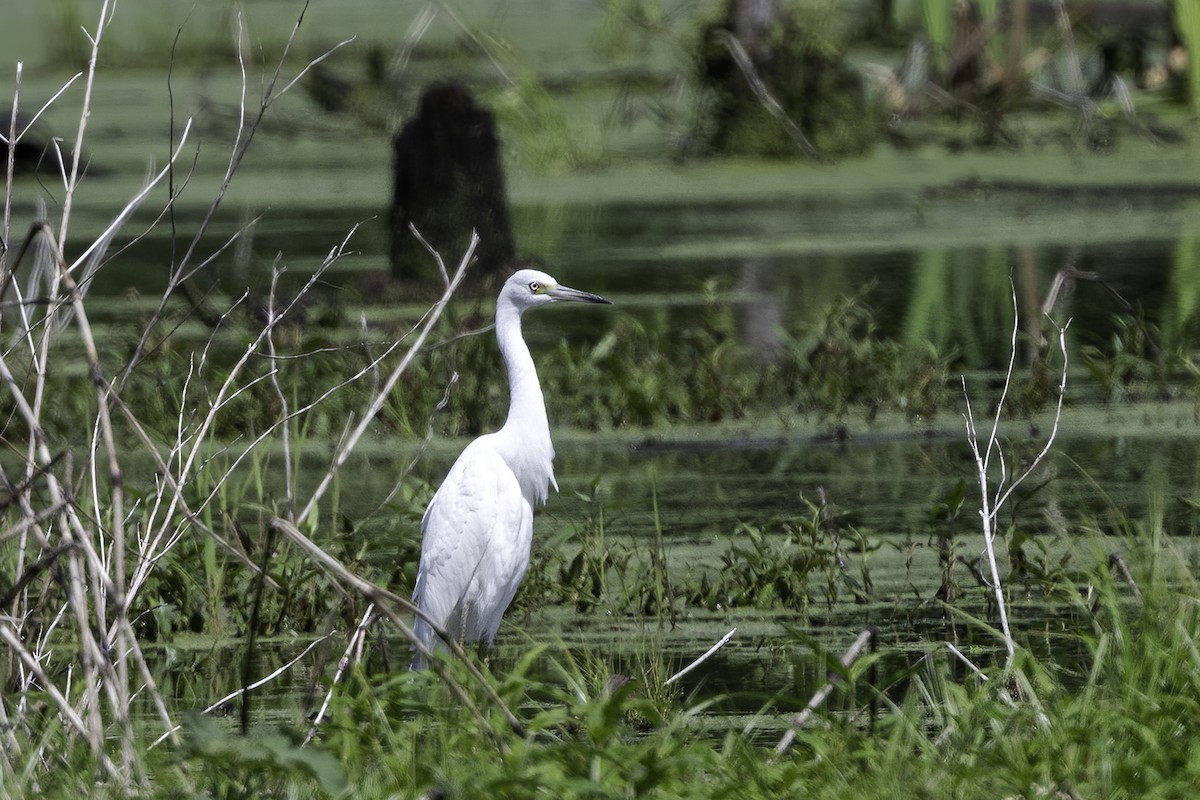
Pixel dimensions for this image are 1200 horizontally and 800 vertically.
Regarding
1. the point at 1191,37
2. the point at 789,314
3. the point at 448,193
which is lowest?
the point at 789,314

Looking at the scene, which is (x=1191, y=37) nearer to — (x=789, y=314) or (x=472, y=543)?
(x=789, y=314)

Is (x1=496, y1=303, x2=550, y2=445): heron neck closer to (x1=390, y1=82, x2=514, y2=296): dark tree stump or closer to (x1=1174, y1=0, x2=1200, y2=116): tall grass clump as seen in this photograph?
(x1=390, y1=82, x2=514, y2=296): dark tree stump

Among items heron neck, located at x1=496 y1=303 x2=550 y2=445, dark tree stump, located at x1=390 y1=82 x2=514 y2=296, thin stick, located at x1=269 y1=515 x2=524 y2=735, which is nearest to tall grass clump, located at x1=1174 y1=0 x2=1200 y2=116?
dark tree stump, located at x1=390 y1=82 x2=514 y2=296

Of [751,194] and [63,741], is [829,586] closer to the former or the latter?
[63,741]

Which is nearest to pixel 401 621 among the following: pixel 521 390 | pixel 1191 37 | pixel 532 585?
pixel 521 390

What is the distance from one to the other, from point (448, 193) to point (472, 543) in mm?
5393

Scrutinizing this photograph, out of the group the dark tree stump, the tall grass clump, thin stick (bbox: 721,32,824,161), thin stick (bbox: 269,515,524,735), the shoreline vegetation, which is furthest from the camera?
the tall grass clump

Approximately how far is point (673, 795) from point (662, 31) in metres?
12.6

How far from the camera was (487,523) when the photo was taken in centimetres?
457

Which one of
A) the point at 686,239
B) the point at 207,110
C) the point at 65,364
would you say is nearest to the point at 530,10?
the point at 207,110

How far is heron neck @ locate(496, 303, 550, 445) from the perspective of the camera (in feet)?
15.5

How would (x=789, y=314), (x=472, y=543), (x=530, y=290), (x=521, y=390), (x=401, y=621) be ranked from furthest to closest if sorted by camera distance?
(x=789, y=314), (x=530, y=290), (x=521, y=390), (x=472, y=543), (x=401, y=621)

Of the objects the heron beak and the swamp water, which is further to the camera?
the heron beak

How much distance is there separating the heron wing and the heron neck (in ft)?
0.39
